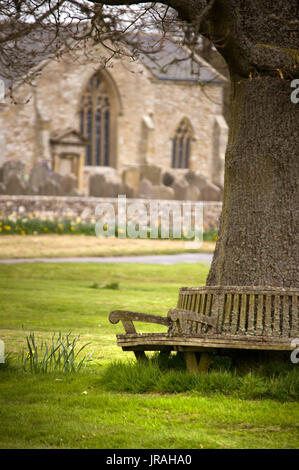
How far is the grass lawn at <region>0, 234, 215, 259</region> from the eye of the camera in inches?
724

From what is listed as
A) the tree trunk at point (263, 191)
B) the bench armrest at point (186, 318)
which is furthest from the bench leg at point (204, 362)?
the tree trunk at point (263, 191)

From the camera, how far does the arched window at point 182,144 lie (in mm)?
41219

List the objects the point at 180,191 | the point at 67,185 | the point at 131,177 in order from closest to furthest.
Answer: the point at 67,185
the point at 180,191
the point at 131,177

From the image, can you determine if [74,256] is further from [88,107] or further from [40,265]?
[88,107]

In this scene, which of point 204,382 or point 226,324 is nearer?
point 204,382

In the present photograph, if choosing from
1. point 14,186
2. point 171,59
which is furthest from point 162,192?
point 171,59

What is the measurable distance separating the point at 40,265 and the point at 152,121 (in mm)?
24992

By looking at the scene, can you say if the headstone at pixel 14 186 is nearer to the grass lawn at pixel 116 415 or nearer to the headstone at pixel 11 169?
the headstone at pixel 11 169

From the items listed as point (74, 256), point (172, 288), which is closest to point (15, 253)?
point (74, 256)

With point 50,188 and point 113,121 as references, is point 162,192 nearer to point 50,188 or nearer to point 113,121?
point 50,188

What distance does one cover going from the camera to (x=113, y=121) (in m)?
39.2

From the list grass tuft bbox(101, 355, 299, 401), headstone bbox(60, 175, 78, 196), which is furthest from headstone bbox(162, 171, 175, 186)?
grass tuft bbox(101, 355, 299, 401)

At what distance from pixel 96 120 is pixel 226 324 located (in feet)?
113

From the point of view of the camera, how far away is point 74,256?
18.4 metres
